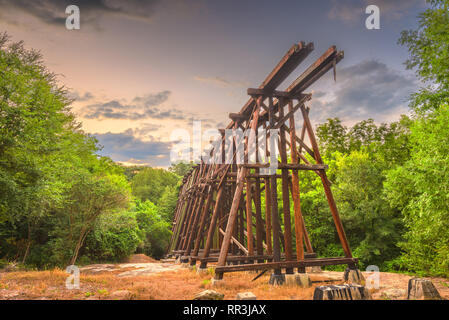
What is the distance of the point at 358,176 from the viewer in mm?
17406

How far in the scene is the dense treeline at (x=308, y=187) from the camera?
397 inches

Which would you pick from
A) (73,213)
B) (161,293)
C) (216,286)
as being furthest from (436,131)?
(73,213)

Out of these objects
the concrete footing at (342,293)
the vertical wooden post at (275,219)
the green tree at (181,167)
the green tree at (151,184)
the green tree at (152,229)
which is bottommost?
the green tree at (152,229)

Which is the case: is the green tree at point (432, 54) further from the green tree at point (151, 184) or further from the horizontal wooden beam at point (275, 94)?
the green tree at point (151, 184)

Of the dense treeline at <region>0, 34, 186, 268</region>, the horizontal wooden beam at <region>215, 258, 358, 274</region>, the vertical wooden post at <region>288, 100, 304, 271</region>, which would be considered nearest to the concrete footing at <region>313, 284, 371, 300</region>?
the horizontal wooden beam at <region>215, 258, 358, 274</region>

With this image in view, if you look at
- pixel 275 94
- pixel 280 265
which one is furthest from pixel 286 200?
pixel 275 94

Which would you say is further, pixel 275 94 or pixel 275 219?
pixel 275 94

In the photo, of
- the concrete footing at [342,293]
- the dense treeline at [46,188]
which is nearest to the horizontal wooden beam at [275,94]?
the concrete footing at [342,293]

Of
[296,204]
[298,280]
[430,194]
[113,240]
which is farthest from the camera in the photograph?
[113,240]

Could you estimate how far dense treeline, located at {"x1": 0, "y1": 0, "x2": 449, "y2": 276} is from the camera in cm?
1009

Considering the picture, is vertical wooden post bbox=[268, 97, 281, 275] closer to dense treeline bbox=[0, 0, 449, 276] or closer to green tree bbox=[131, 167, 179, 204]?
dense treeline bbox=[0, 0, 449, 276]

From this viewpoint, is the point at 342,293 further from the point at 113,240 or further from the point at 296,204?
the point at 113,240

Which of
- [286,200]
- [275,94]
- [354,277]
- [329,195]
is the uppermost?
[275,94]

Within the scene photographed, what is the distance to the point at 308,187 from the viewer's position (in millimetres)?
23219
